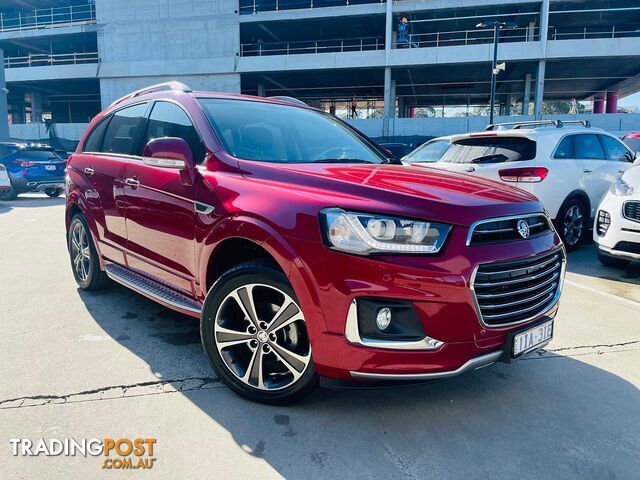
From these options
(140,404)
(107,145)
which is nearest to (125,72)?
(107,145)

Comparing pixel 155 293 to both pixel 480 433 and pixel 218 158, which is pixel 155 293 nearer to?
pixel 218 158

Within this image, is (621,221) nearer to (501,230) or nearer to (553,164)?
(553,164)

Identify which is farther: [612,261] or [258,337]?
[612,261]

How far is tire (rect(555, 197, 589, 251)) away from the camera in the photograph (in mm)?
6934

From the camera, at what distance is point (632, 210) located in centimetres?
544

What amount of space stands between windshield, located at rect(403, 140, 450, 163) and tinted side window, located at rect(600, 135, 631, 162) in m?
2.44

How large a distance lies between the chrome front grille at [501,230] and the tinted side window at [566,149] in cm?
458

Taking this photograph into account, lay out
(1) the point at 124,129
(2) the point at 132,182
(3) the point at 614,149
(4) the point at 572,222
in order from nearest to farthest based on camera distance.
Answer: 1. (2) the point at 132,182
2. (1) the point at 124,129
3. (4) the point at 572,222
4. (3) the point at 614,149

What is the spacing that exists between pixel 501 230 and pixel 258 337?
142 cm

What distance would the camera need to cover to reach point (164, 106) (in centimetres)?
370

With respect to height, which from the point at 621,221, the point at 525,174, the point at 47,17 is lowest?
the point at 621,221

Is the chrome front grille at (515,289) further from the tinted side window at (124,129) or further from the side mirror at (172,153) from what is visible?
the tinted side window at (124,129)

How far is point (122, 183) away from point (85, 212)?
94cm

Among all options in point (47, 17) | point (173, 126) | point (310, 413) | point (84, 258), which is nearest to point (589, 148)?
point (173, 126)
